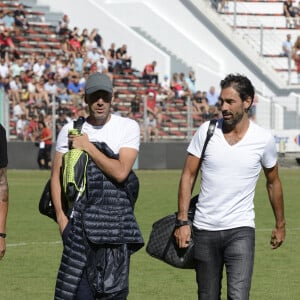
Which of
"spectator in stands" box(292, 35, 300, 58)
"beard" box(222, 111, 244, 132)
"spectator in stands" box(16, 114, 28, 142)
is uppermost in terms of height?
"spectator in stands" box(292, 35, 300, 58)

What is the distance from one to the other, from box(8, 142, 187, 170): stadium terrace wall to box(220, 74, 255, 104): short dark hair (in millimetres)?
25524

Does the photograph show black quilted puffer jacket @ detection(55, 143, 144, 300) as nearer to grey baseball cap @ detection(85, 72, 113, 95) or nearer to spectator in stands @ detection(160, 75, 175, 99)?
grey baseball cap @ detection(85, 72, 113, 95)

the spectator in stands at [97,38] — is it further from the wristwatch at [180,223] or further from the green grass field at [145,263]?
the wristwatch at [180,223]

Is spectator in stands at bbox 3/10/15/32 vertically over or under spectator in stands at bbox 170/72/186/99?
over

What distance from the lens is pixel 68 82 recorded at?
36.9m

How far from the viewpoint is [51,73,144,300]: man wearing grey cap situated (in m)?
7.36

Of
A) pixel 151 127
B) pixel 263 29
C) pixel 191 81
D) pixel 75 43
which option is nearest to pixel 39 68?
pixel 75 43

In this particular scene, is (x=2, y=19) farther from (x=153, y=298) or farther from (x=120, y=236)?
(x=120, y=236)

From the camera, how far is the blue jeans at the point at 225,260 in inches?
303

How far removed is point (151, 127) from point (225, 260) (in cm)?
2641

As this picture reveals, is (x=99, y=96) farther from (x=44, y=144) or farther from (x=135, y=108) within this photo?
Answer: (x=135, y=108)

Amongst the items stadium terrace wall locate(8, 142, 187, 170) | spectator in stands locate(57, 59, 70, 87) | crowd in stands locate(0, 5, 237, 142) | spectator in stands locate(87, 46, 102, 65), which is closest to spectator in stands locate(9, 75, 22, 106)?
crowd in stands locate(0, 5, 237, 142)

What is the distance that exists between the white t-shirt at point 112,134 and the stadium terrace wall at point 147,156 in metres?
25.6

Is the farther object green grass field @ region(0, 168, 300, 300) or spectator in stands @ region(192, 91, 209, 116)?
spectator in stands @ region(192, 91, 209, 116)
